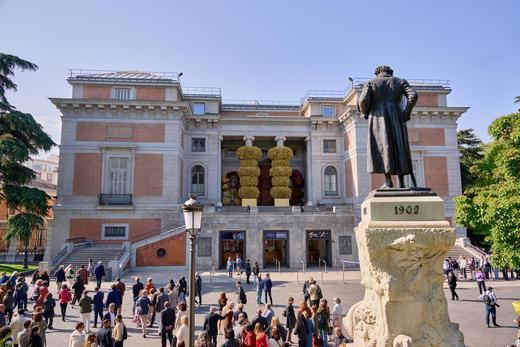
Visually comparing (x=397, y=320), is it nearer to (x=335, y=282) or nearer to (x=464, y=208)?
(x=464, y=208)

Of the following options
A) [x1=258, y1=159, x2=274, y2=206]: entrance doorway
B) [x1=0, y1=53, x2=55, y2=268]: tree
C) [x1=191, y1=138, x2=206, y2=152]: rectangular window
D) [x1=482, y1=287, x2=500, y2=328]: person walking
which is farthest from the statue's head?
[x1=258, y1=159, x2=274, y2=206]: entrance doorway

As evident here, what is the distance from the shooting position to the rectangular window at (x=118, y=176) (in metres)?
28.4

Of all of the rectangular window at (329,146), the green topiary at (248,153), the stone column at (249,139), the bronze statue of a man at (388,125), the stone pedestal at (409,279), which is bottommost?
the stone pedestal at (409,279)

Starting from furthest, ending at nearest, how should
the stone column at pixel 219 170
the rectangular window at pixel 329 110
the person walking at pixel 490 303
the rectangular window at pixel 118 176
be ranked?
the rectangular window at pixel 329 110, the stone column at pixel 219 170, the rectangular window at pixel 118 176, the person walking at pixel 490 303

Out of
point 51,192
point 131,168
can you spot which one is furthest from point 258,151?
point 51,192

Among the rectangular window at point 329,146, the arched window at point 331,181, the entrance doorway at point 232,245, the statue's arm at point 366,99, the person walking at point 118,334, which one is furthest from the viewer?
the rectangular window at point 329,146

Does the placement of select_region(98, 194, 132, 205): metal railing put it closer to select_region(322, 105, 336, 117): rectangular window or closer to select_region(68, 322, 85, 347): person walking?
select_region(322, 105, 336, 117): rectangular window

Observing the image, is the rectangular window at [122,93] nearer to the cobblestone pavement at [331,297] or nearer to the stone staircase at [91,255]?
the stone staircase at [91,255]

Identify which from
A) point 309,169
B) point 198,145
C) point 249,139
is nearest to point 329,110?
point 309,169

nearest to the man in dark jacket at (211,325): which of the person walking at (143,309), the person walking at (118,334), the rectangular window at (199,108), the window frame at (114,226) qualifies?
the person walking at (118,334)

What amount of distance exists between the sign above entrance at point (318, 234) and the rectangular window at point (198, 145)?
1267cm

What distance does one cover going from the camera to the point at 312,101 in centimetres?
3416

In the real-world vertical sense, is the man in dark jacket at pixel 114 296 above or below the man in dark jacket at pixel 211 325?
above

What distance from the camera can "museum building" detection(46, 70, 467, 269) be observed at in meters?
27.2
